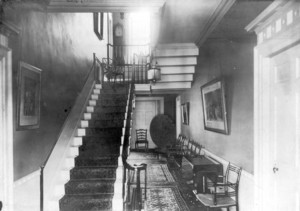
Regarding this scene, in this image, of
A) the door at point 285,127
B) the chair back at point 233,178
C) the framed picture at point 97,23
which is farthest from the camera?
the framed picture at point 97,23

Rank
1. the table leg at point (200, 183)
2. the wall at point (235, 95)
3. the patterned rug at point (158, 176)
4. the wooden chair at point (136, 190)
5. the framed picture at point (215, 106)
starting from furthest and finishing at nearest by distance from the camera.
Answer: the patterned rug at point (158, 176) < the framed picture at point (215, 106) < the table leg at point (200, 183) < the wall at point (235, 95) < the wooden chair at point (136, 190)

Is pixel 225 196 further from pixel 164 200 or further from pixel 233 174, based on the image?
pixel 164 200

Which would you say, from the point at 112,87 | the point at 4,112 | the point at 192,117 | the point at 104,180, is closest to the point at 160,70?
the point at 112,87

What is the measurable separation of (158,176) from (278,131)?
421cm

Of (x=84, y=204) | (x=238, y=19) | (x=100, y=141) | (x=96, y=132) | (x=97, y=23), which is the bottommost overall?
(x=84, y=204)

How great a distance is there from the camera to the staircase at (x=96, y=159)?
3.91m

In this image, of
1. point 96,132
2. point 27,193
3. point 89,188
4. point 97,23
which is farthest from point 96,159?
point 97,23

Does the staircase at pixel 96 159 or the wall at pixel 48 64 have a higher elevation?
the wall at pixel 48 64

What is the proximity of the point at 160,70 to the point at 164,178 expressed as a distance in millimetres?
2548

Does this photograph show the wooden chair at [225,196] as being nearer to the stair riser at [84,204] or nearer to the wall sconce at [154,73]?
the stair riser at [84,204]

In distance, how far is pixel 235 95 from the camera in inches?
152

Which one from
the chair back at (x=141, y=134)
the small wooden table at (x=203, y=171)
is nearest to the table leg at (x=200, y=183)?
the small wooden table at (x=203, y=171)

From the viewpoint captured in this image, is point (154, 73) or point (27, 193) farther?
point (154, 73)

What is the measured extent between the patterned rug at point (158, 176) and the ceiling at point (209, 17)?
2.91 meters
